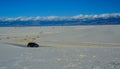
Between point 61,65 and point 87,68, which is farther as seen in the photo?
point 61,65

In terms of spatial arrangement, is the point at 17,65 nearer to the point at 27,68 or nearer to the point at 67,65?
the point at 27,68

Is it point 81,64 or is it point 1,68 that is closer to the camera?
point 1,68

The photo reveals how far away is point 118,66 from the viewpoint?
1102 cm

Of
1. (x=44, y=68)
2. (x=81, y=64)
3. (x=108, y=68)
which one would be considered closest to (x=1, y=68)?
(x=44, y=68)

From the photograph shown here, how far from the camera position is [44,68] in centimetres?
1090

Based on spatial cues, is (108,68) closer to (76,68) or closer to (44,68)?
(76,68)

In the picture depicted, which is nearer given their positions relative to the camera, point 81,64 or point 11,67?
point 11,67

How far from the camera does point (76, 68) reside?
10.7 m

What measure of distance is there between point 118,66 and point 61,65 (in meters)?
3.07

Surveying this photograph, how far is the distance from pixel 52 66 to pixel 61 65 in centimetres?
52

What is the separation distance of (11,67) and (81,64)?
3.88 meters

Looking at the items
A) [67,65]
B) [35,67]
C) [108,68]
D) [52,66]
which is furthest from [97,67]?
[35,67]

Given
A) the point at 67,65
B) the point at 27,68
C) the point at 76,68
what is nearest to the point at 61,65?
the point at 67,65

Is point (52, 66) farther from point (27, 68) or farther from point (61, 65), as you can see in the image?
point (27, 68)
